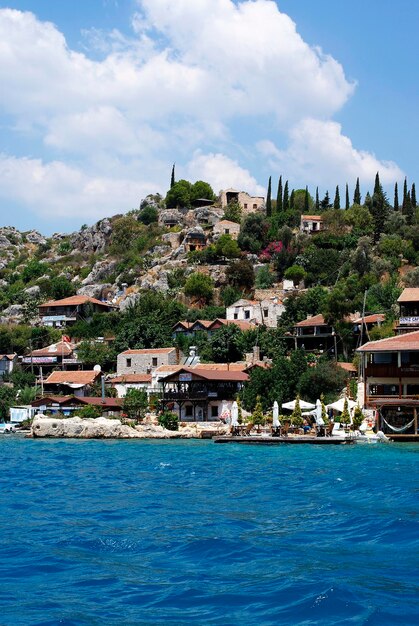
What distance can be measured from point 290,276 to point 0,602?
264ft

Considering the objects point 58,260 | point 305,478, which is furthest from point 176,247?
point 305,478

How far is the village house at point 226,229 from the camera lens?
108 m

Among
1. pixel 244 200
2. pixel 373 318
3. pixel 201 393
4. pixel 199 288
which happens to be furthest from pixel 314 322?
pixel 244 200

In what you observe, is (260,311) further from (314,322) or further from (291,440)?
(291,440)

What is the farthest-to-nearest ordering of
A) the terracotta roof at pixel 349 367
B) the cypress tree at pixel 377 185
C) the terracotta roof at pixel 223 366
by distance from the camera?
the cypress tree at pixel 377 185 < the terracotta roof at pixel 223 366 < the terracotta roof at pixel 349 367

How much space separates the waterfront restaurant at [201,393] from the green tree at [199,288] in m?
31.6

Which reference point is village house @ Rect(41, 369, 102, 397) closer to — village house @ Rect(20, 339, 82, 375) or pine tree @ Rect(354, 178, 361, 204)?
village house @ Rect(20, 339, 82, 375)

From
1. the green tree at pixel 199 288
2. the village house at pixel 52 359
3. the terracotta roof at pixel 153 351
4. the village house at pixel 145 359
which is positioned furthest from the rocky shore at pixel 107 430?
the green tree at pixel 199 288

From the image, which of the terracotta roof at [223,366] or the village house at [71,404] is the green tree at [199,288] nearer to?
the terracotta roof at [223,366]

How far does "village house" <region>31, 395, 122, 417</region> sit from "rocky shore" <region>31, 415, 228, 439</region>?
6845 millimetres

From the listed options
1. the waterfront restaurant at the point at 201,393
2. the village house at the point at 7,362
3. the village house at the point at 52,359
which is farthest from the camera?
the village house at the point at 7,362

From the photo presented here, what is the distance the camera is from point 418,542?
14.9 m

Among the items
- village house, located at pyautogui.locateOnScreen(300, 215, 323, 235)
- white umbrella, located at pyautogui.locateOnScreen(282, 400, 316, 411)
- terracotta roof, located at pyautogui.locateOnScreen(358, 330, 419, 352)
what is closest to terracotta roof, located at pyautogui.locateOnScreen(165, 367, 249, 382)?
white umbrella, located at pyautogui.locateOnScreen(282, 400, 316, 411)

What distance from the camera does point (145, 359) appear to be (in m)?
73.9
